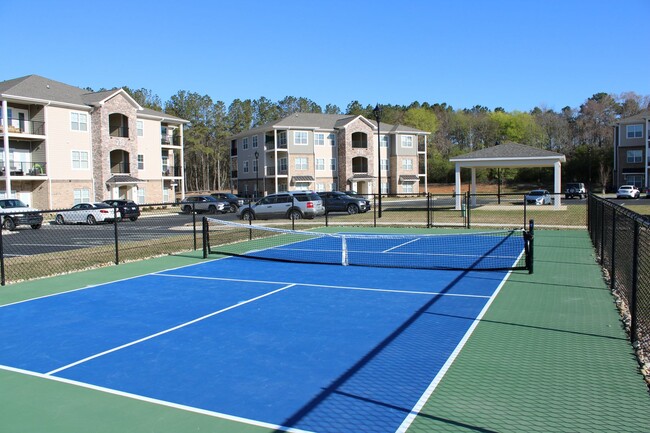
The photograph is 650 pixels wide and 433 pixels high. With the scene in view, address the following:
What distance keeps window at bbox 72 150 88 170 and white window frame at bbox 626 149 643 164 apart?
231 ft

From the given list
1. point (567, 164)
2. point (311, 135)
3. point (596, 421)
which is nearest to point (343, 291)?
point (596, 421)

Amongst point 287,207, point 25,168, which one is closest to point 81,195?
point 25,168

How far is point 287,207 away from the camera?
33969 mm

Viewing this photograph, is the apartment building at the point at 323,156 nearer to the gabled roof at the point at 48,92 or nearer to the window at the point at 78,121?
the gabled roof at the point at 48,92

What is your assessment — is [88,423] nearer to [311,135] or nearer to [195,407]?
[195,407]

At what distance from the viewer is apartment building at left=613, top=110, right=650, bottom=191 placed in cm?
7512

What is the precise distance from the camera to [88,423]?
17.5 feet

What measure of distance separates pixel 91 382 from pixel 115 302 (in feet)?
15.6

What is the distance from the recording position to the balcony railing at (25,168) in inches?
1711

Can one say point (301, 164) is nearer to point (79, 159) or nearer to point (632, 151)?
point (79, 159)

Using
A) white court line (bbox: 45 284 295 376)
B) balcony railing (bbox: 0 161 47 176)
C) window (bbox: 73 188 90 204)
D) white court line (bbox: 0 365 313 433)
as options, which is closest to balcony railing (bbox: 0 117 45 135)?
balcony railing (bbox: 0 161 47 176)

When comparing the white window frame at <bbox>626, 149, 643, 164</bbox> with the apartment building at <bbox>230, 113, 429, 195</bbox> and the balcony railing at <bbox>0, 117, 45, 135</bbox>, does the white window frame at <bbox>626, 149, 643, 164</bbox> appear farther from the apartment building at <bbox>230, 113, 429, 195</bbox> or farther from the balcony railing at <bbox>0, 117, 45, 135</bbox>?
the balcony railing at <bbox>0, 117, 45, 135</bbox>

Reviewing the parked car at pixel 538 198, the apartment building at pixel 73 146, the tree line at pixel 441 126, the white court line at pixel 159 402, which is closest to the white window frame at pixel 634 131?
the tree line at pixel 441 126

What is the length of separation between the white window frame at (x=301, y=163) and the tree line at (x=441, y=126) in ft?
136
